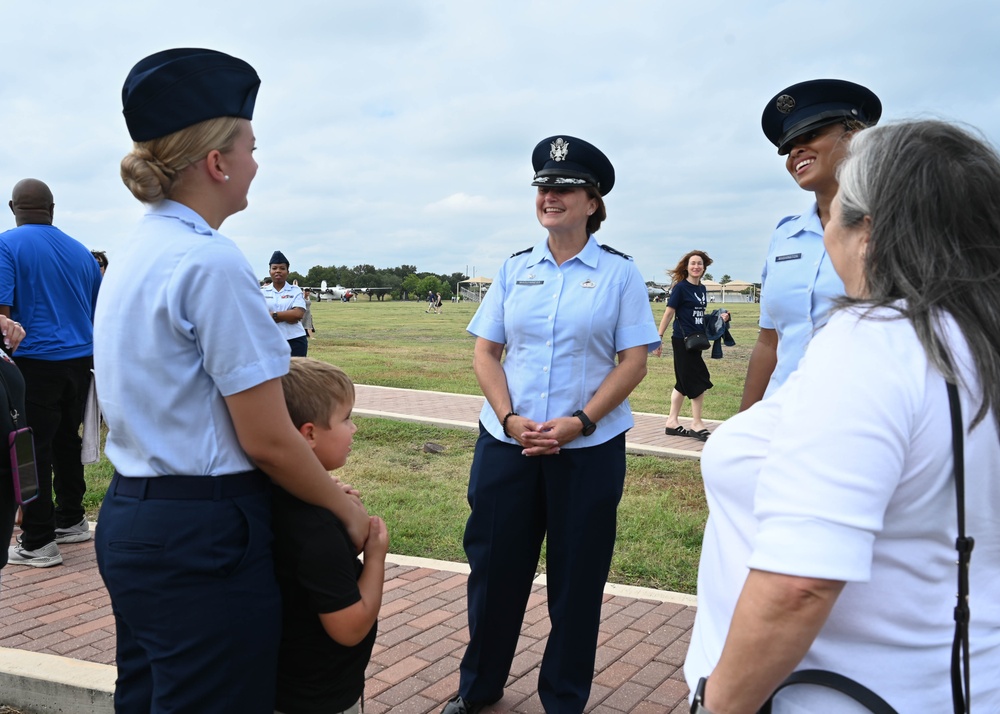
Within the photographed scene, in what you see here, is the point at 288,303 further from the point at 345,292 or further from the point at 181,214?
the point at 345,292

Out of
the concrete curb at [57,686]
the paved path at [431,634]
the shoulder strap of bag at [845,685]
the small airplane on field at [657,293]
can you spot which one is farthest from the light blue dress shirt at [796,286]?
the small airplane on field at [657,293]

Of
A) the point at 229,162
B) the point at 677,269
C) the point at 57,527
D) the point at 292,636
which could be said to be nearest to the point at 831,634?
the point at 292,636

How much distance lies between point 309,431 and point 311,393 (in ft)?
0.34

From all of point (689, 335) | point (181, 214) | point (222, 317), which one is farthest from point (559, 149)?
point (689, 335)

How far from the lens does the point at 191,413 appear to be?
5.92 feet

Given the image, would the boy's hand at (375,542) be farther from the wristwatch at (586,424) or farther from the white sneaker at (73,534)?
the white sneaker at (73,534)

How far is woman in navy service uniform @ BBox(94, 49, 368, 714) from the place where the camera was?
1.77 m

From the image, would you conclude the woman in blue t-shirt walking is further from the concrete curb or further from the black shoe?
the concrete curb

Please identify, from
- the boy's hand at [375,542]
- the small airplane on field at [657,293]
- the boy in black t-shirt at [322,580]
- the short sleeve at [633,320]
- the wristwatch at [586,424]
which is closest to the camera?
the boy in black t-shirt at [322,580]

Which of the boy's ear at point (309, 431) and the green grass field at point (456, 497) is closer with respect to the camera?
the boy's ear at point (309, 431)

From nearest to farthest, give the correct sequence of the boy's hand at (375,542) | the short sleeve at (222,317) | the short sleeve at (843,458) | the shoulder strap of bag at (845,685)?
1. the short sleeve at (843,458)
2. the shoulder strap of bag at (845,685)
3. the short sleeve at (222,317)
4. the boy's hand at (375,542)

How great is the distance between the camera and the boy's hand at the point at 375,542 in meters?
2.12

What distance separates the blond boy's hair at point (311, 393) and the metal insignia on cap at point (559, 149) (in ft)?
5.24

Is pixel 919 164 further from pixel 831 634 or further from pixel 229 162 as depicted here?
pixel 229 162
